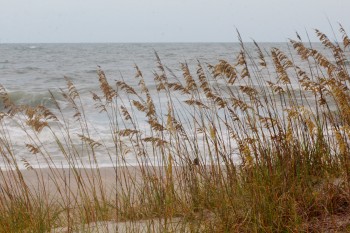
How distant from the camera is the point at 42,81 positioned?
21656 millimetres

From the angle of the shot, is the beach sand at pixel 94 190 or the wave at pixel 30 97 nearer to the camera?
the beach sand at pixel 94 190

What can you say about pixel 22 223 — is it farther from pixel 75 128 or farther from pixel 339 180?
pixel 75 128

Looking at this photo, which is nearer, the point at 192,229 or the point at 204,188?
the point at 192,229

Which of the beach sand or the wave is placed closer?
the beach sand

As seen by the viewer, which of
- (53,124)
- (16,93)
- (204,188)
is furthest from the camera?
(16,93)

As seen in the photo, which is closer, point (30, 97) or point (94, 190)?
point (94, 190)

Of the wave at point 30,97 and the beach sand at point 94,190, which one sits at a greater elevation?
the wave at point 30,97

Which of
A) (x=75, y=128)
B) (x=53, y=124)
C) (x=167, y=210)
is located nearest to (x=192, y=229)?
(x=167, y=210)

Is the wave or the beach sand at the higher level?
the wave

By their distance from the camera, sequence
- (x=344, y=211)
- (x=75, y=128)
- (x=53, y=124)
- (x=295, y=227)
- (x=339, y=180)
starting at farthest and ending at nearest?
1. (x=53, y=124)
2. (x=75, y=128)
3. (x=339, y=180)
4. (x=344, y=211)
5. (x=295, y=227)

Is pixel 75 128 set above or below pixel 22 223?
above

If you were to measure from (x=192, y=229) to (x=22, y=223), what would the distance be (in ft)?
3.63

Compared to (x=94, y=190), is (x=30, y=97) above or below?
above

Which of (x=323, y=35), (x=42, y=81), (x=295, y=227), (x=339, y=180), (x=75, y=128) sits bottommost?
(x=295, y=227)
